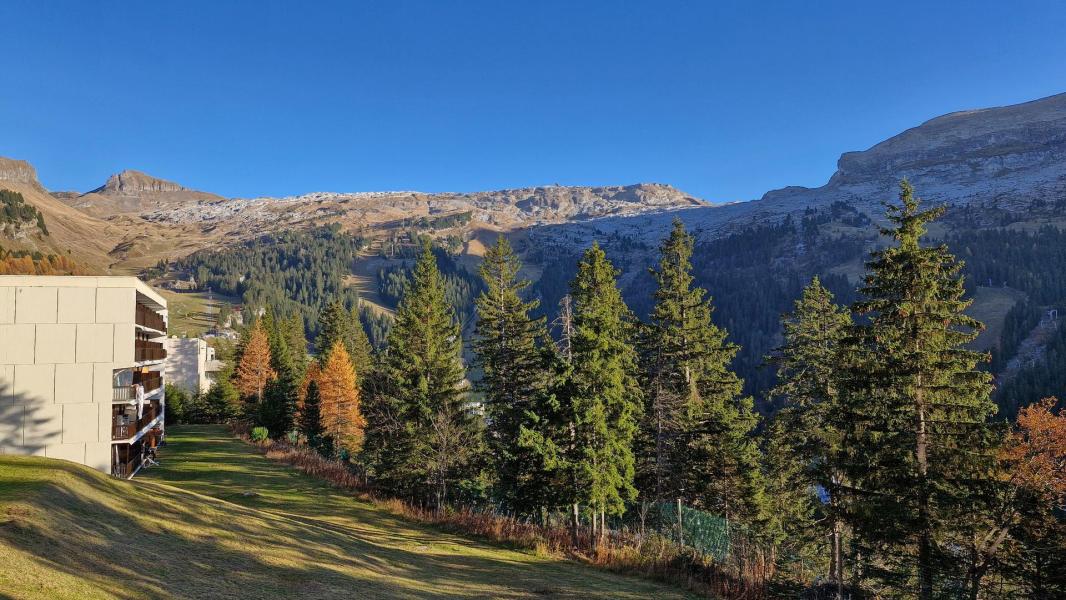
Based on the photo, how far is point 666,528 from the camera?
2941cm

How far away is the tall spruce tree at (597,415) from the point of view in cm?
2427

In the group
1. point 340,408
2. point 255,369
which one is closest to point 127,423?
point 340,408

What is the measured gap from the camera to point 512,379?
3591 centimetres

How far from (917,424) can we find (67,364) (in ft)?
139

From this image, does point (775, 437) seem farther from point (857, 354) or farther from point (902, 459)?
point (902, 459)

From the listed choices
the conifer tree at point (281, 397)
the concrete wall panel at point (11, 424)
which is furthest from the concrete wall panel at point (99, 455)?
the conifer tree at point (281, 397)

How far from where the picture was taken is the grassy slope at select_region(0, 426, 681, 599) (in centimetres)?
1035

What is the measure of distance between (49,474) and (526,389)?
23853 millimetres

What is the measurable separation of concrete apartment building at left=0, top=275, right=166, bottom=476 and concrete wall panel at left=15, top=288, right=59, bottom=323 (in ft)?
0.14

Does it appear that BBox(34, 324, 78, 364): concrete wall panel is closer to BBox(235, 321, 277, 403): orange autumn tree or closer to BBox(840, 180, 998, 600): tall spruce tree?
BBox(235, 321, 277, 403): orange autumn tree

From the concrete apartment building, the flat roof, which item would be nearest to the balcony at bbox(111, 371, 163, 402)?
the concrete apartment building

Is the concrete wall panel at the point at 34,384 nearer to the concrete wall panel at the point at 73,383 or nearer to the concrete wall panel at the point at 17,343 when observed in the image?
the concrete wall panel at the point at 73,383

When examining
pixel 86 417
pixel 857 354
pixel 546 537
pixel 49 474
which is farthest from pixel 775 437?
pixel 86 417

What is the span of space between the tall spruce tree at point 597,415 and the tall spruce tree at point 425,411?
33.0 feet
